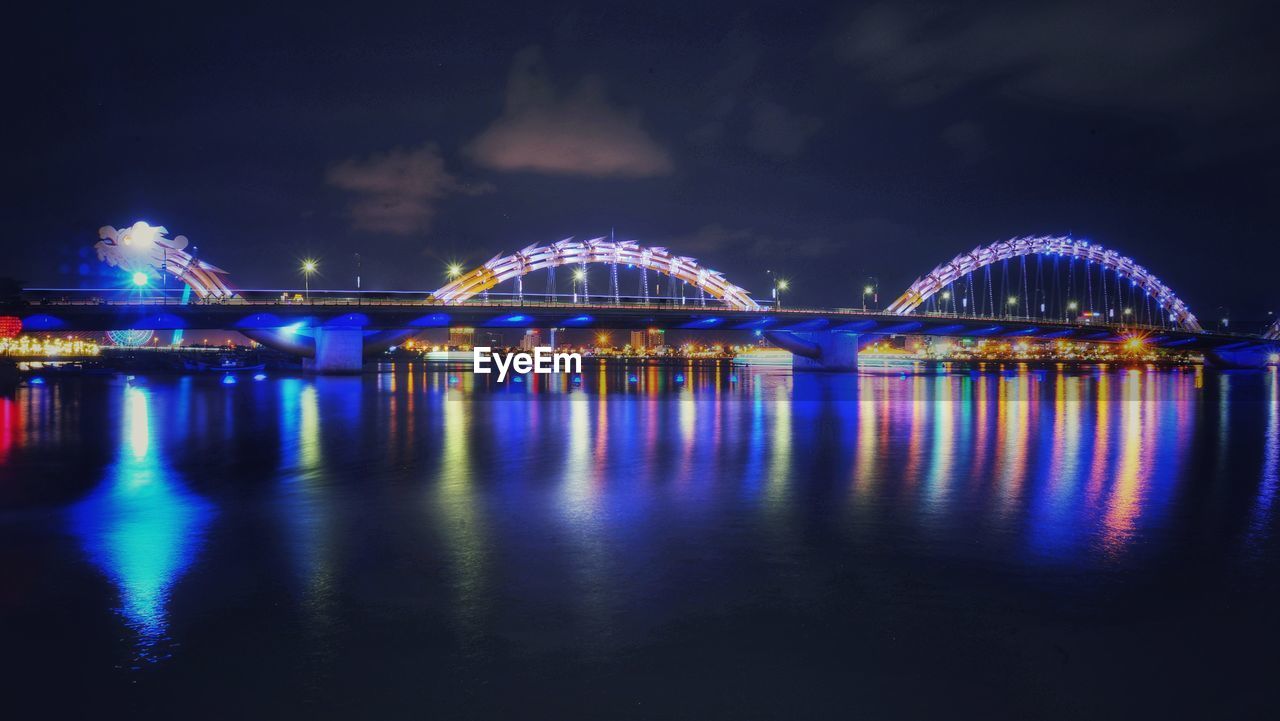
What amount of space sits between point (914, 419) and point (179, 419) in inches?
1002

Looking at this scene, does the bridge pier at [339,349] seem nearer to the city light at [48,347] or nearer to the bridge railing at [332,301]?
the bridge railing at [332,301]

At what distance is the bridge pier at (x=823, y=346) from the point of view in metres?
87.9

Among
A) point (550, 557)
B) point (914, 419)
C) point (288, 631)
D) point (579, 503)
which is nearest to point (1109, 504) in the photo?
point (579, 503)

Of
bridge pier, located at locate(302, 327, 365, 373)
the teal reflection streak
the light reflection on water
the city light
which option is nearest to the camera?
the teal reflection streak

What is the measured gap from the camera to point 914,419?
2972 cm

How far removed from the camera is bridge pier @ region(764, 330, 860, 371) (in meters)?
87.9

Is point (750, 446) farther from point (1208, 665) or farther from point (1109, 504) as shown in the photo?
point (1208, 665)

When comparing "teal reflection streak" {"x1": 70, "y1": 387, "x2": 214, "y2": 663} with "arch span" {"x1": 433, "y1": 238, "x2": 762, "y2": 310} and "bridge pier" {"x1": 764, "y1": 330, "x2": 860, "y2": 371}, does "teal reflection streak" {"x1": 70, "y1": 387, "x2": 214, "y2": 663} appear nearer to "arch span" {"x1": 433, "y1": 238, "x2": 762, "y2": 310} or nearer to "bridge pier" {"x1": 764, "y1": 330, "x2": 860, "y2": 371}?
"arch span" {"x1": 433, "y1": 238, "x2": 762, "y2": 310}

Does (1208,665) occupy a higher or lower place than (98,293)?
lower

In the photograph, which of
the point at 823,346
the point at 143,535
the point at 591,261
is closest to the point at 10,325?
the point at 591,261

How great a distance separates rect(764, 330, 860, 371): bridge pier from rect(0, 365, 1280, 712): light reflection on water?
193 feet

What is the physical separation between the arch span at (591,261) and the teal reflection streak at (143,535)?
6134 centimetres

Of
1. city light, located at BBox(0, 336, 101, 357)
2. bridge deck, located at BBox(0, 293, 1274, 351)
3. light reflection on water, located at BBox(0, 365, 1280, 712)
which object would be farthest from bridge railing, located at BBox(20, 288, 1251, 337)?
city light, located at BBox(0, 336, 101, 357)

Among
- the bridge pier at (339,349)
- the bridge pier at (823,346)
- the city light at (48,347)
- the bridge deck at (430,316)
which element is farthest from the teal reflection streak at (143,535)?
the city light at (48,347)
